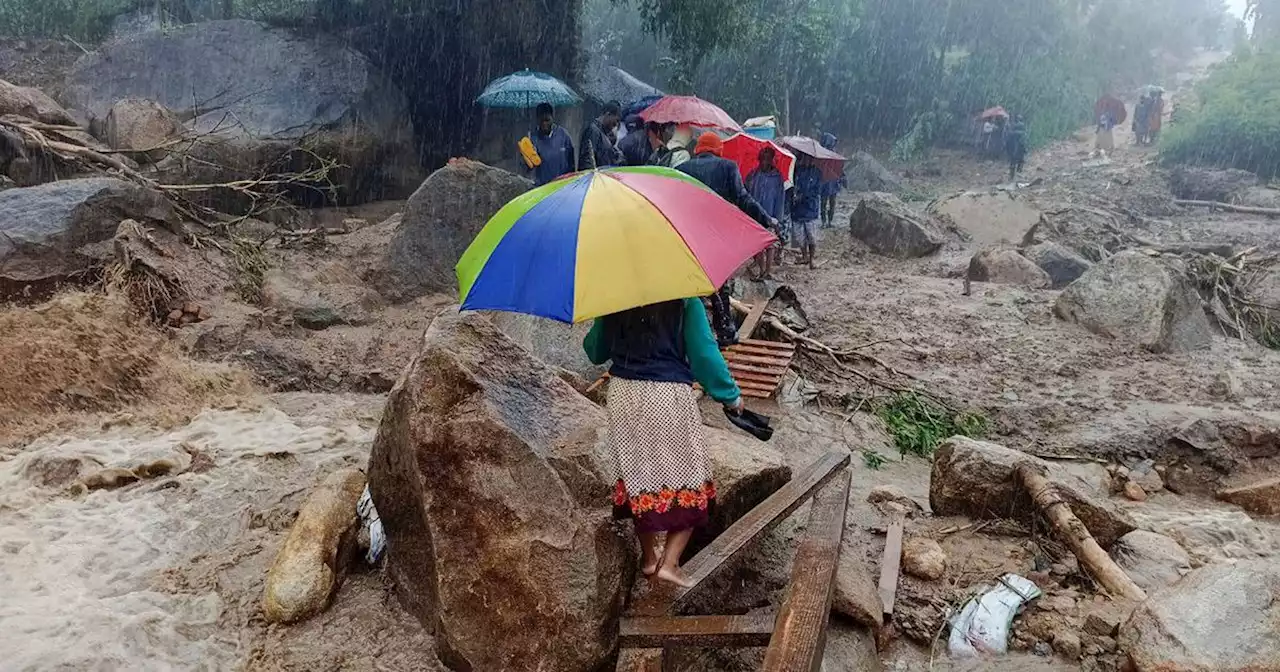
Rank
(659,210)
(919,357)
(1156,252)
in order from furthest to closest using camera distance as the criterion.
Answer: (1156,252)
(919,357)
(659,210)

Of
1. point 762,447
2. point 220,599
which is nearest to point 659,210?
point 762,447

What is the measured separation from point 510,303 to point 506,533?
962mm

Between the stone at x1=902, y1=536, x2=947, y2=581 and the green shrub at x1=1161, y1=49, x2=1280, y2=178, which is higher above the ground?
the green shrub at x1=1161, y1=49, x2=1280, y2=178

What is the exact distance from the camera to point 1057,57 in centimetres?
2717

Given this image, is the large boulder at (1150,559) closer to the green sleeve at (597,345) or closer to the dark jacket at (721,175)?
the green sleeve at (597,345)

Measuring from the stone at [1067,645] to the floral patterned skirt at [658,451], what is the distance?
167 cm

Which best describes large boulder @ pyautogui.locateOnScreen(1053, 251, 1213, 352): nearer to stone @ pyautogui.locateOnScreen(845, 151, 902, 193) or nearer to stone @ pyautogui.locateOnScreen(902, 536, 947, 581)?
stone @ pyautogui.locateOnScreen(902, 536, 947, 581)

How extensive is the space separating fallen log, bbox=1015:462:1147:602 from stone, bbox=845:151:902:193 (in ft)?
56.0

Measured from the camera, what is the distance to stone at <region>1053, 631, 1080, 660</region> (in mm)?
3412

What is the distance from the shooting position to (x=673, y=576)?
126 inches

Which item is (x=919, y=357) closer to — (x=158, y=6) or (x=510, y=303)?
(x=510, y=303)

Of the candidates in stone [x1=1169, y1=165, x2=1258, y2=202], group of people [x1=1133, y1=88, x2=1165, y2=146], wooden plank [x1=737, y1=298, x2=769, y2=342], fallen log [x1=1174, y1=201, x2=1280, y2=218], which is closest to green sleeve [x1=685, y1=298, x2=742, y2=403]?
wooden plank [x1=737, y1=298, x2=769, y2=342]

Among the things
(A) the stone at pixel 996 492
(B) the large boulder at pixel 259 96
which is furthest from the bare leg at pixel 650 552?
(B) the large boulder at pixel 259 96

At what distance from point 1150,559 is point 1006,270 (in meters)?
6.97
